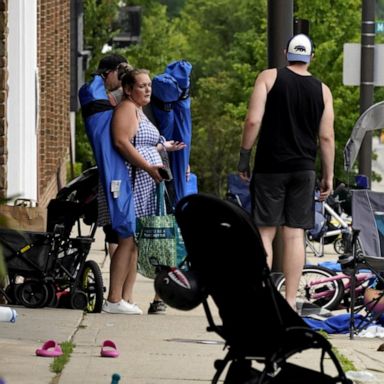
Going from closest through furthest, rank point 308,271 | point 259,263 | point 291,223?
point 259,263 < point 291,223 < point 308,271

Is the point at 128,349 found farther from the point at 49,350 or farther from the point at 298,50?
the point at 298,50

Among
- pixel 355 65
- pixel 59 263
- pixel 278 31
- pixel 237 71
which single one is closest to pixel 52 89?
pixel 355 65

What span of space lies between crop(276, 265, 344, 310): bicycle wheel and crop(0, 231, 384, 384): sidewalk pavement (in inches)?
43.8

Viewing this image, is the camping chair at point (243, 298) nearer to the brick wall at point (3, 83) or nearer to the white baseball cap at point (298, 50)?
the white baseball cap at point (298, 50)

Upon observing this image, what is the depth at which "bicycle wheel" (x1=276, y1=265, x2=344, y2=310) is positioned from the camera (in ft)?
39.0

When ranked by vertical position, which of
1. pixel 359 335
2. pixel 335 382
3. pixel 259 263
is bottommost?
pixel 359 335

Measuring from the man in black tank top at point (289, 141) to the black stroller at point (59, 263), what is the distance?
148 cm

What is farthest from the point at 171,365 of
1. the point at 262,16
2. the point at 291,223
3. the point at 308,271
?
the point at 262,16

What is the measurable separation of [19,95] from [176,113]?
2.01m

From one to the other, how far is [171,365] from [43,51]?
33.8 ft

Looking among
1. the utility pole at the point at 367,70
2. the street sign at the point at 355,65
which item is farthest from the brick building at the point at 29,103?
the utility pole at the point at 367,70

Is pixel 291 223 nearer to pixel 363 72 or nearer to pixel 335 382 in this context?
pixel 335 382

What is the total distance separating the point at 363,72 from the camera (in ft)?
65.1

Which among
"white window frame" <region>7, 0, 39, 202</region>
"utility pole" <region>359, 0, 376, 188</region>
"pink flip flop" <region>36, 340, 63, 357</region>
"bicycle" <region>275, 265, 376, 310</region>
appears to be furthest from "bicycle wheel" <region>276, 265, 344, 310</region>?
"utility pole" <region>359, 0, 376, 188</region>
